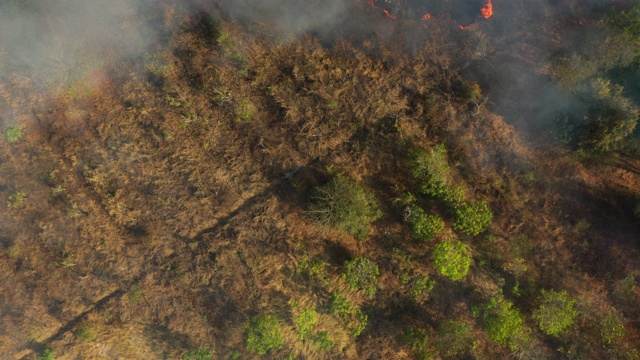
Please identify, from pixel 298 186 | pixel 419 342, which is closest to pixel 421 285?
pixel 419 342

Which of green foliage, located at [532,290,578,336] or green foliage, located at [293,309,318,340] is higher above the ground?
green foliage, located at [293,309,318,340]

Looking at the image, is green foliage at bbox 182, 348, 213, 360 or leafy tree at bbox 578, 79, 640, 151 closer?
leafy tree at bbox 578, 79, 640, 151

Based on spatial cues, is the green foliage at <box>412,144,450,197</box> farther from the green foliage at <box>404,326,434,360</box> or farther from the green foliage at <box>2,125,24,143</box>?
the green foliage at <box>2,125,24,143</box>

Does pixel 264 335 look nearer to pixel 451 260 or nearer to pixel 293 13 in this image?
pixel 451 260

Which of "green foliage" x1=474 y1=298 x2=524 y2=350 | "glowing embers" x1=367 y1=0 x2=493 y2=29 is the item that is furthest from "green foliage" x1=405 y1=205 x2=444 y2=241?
"glowing embers" x1=367 y1=0 x2=493 y2=29

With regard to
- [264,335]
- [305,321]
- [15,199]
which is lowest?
[305,321]

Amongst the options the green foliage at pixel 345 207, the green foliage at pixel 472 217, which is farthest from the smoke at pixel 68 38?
the green foliage at pixel 472 217
